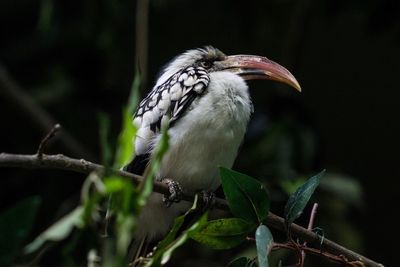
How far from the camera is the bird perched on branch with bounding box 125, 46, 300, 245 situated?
85.8 inches

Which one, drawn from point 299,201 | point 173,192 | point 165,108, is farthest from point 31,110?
point 299,201

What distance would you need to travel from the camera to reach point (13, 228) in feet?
4.10

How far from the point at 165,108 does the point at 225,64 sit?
0.30 metres

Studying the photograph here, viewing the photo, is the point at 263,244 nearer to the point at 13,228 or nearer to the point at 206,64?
the point at 13,228

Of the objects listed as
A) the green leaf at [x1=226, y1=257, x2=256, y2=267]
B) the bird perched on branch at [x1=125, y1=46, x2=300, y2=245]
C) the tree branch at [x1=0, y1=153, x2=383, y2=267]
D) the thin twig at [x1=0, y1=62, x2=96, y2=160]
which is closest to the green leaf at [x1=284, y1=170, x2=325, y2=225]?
the tree branch at [x1=0, y1=153, x2=383, y2=267]

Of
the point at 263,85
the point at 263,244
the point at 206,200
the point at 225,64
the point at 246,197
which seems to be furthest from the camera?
the point at 263,85

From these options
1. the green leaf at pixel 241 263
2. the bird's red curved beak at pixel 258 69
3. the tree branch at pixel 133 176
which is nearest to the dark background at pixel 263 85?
Answer: the bird's red curved beak at pixel 258 69

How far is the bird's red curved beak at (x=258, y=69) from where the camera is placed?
2.20m

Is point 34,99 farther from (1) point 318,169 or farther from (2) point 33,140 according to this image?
(1) point 318,169

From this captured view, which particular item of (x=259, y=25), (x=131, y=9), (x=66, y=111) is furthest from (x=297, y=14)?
(x=66, y=111)

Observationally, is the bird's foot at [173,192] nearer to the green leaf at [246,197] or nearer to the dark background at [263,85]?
the green leaf at [246,197]

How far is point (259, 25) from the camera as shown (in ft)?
12.3

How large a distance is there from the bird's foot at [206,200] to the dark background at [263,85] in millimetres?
657

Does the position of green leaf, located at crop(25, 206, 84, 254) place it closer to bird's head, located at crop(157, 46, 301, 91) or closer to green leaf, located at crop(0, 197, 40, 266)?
green leaf, located at crop(0, 197, 40, 266)
